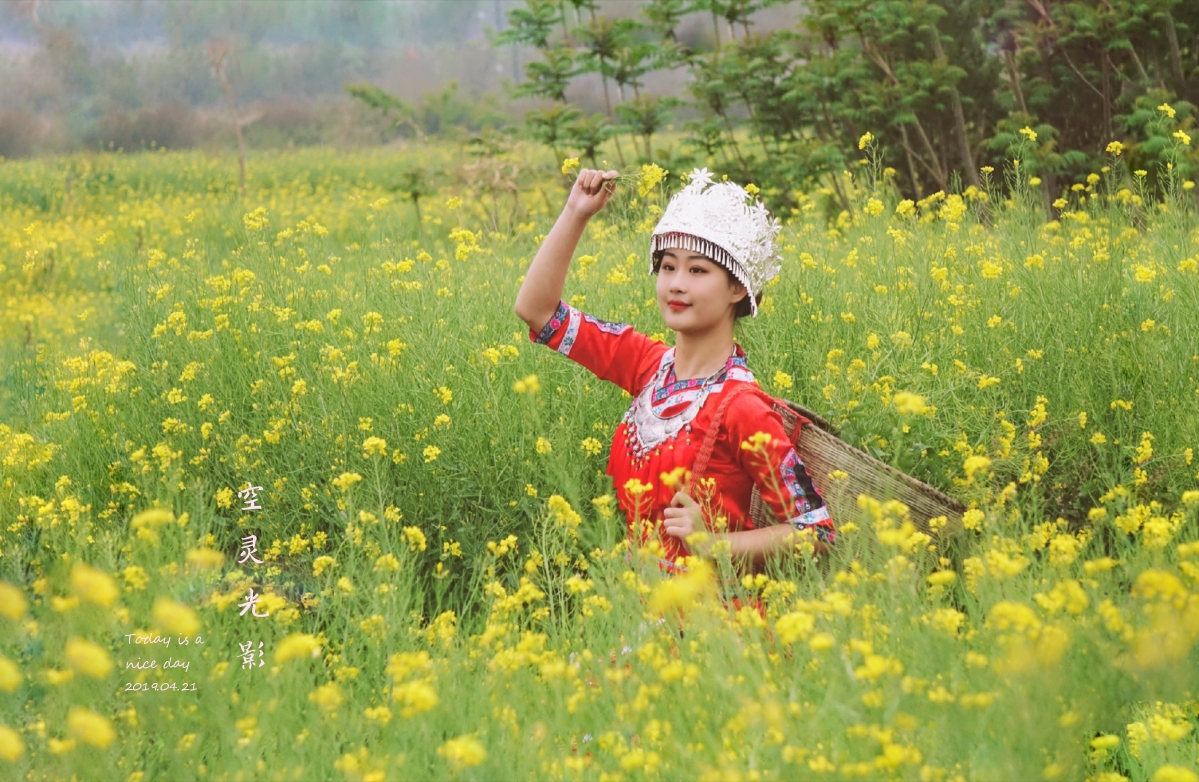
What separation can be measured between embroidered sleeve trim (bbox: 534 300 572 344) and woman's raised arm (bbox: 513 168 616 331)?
0.04 feet

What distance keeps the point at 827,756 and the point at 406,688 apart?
0.64m

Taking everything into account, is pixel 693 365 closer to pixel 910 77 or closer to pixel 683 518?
pixel 683 518

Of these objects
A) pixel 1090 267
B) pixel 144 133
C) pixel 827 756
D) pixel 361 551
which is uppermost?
pixel 144 133

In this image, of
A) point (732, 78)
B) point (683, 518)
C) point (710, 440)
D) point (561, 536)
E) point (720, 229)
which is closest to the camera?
point (683, 518)

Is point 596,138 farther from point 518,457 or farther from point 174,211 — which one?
point 518,457

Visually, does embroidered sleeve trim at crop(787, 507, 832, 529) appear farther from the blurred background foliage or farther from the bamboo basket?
the blurred background foliage

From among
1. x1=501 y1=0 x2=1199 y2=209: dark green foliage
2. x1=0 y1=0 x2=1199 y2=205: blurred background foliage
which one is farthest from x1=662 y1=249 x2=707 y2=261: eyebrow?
x1=501 y1=0 x2=1199 y2=209: dark green foliage

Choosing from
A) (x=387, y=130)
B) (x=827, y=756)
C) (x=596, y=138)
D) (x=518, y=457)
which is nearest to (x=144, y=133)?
(x=387, y=130)

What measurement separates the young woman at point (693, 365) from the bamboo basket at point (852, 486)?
11 centimetres

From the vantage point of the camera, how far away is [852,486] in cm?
251

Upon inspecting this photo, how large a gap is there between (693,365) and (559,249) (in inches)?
18.3

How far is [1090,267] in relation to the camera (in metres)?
3.76

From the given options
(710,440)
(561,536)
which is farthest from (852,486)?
(561,536)

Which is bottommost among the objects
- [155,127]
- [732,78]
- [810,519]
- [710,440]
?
[810,519]
